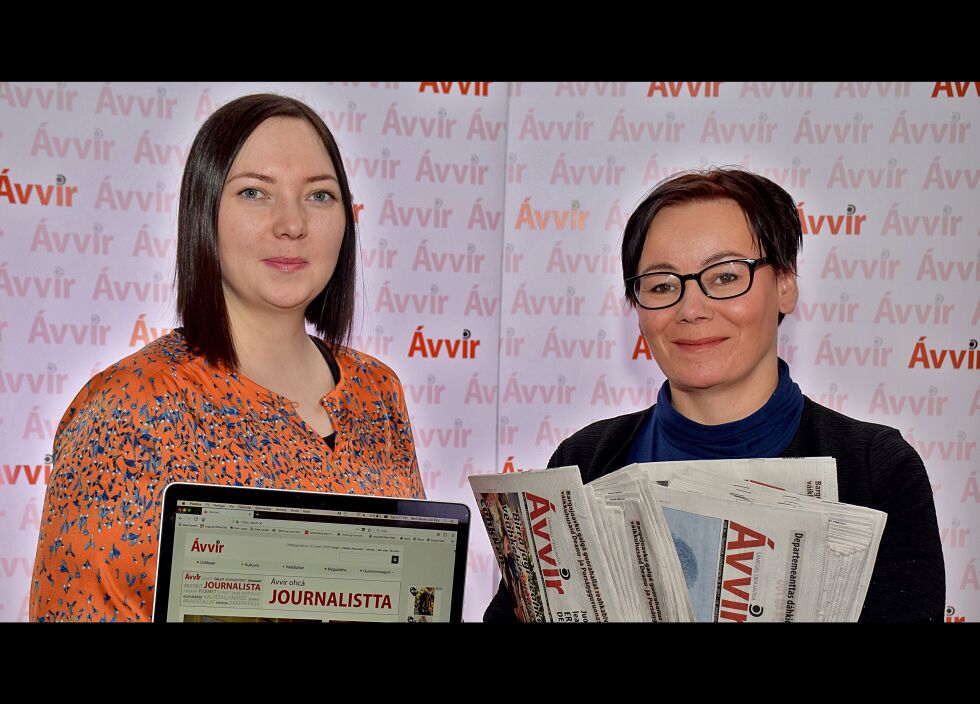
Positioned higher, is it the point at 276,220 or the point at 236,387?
the point at 276,220

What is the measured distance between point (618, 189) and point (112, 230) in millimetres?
1399

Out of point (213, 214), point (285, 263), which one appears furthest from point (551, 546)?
point (213, 214)

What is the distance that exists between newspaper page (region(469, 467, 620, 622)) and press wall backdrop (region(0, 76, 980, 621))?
0.90 metres

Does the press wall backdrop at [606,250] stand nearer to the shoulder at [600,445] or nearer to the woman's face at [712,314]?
the shoulder at [600,445]

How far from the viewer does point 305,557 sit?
1438 millimetres

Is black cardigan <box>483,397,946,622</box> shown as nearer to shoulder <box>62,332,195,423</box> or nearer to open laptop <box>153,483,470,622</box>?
open laptop <box>153,483,470,622</box>

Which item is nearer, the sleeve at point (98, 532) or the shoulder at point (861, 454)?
the sleeve at point (98, 532)

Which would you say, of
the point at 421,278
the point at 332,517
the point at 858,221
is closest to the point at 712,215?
the point at 858,221

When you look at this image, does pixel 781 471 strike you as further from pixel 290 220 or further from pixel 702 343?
pixel 290 220

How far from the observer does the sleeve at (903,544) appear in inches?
70.9

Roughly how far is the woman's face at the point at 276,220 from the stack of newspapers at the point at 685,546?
0.78 metres

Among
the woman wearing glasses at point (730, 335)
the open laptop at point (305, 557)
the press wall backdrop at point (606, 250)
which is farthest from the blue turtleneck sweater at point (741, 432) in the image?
the open laptop at point (305, 557)

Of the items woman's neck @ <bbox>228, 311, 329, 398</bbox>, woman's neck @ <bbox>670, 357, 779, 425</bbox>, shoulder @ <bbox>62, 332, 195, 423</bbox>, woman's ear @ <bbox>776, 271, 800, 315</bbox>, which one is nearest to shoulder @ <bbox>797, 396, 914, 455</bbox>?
woman's neck @ <bbox>670, 357, 779, 425</bbox>

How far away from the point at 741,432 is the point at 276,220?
1169 mm
